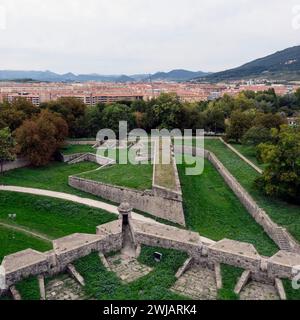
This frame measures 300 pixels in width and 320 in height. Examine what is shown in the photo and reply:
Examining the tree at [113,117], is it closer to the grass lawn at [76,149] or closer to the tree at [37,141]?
the grass lawn at [76,149]

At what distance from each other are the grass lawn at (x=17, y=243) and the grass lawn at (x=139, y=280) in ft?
10.6

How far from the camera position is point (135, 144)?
3562cm

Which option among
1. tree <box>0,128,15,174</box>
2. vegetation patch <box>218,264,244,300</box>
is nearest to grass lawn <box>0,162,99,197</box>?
tree <box>0,128,15,174</box>

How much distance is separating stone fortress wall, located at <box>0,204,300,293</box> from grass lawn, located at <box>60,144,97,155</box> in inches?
752

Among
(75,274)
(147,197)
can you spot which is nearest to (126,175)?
(147,197)

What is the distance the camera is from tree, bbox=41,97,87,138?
38.7m

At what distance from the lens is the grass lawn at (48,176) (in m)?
24.2

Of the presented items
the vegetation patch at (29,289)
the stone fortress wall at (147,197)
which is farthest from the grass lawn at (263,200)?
the vegetation patch at (29,289)

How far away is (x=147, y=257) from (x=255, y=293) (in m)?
4.13

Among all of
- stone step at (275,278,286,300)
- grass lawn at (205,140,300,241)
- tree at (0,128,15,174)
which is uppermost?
tree at (0,128,15,174)

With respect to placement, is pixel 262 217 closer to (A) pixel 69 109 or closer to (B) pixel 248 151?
(B) pixel 248 151

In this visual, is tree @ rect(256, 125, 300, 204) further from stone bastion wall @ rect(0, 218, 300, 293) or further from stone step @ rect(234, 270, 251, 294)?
stone step @ rect(234, 270, 251, 294)

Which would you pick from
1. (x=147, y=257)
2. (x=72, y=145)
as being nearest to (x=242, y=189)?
(x=147, y=257)
